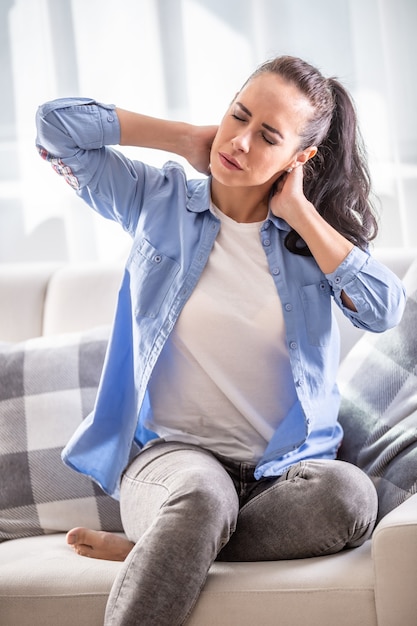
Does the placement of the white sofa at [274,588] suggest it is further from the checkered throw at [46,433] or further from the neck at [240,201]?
the neck at [240,201]

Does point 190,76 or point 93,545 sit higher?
point 190,76

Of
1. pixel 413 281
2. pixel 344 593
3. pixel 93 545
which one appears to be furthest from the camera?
pixel 413 281

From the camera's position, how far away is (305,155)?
5.47ft

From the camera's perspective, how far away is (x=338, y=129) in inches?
67.9

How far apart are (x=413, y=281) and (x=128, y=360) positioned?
2.17ft

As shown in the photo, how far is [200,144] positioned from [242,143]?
6.4 inches

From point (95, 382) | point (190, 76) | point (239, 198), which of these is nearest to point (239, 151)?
point (239, 198)

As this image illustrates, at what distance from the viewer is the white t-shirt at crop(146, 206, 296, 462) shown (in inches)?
63.3

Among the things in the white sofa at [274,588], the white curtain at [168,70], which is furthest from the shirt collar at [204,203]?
the white curtain at [168,70]

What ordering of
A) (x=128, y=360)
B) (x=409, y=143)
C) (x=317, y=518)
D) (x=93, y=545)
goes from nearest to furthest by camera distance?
1. (x=317, y=518)
2. (x=93, y=545)
3. (x=128, y=360)
4. (x=409, y=143)

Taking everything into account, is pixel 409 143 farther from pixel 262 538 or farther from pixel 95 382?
pixel 262 538

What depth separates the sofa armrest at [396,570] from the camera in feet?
4.21

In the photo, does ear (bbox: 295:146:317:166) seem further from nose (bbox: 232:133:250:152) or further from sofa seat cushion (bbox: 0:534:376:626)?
sofa seat cushion (bbox: 0:534:376:626)

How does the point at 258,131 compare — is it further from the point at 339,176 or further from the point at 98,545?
the point at 98,545
